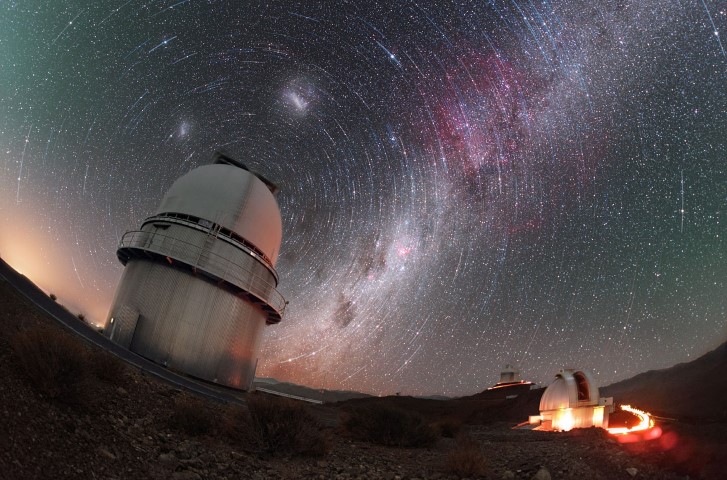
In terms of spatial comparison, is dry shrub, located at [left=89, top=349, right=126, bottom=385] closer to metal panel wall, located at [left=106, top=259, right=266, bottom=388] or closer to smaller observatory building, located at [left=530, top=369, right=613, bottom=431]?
metal panel wall, located at [left=106, top=259, right=266, bottom=388]

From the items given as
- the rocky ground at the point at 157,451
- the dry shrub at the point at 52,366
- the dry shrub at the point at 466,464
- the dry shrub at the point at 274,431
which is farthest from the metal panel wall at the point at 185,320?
the dry shrub at the point at 466,464

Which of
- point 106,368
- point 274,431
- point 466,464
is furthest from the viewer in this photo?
point 106,368

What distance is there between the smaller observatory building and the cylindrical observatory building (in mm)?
13750

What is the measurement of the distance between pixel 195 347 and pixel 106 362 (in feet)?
30.3

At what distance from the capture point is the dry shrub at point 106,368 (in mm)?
7136

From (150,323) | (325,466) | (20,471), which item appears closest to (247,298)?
(150,323)

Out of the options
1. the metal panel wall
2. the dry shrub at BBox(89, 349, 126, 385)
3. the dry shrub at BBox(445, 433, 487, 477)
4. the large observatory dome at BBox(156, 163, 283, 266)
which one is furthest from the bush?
the large observatory dome at BBox(156, 163, 283, 266)

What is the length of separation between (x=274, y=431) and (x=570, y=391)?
652 inches

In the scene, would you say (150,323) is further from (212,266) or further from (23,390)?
(23,390)

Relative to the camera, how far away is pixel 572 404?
18.2m

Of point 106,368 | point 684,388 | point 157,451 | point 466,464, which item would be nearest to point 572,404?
point 466,464

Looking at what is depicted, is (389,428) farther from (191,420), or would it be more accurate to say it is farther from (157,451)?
(157,451)

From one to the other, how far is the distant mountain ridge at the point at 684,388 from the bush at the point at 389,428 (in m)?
32.0

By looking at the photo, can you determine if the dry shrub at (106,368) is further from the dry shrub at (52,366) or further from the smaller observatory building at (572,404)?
the smaller observatory building at (572,404)
